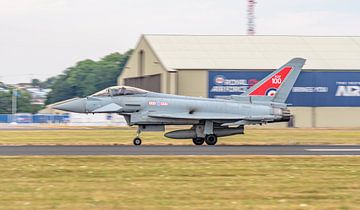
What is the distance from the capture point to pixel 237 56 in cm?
6612

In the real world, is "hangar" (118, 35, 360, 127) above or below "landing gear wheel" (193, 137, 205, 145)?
above

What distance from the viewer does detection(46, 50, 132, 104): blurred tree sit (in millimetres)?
151250

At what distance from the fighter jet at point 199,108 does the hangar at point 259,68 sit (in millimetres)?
33240

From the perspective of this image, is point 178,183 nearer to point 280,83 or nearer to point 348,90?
point 280,83

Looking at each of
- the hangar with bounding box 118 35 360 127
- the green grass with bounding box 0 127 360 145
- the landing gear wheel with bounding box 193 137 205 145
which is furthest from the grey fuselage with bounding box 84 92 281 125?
the hangar with bounding box 118 35 360 127

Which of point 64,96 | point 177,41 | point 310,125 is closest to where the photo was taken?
point 310,125

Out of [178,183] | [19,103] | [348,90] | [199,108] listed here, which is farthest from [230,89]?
[19,103]

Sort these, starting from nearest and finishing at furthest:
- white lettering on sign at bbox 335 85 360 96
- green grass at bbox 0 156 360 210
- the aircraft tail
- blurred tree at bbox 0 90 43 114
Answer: green grass at bbox 0 156 360 210, the aircraft tail, white lettering on sign at bbox 335 85 360 96, blurred tree at bbox 0 90 43 114

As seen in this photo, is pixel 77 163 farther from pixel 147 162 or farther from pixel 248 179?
pixel 248 179

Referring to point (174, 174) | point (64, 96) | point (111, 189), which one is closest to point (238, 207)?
point (111, 189)

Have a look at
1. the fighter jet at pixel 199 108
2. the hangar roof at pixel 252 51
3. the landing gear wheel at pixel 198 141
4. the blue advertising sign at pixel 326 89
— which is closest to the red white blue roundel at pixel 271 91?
the fighter jet at pixel 199 108

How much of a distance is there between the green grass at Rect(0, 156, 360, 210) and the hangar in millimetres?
44178

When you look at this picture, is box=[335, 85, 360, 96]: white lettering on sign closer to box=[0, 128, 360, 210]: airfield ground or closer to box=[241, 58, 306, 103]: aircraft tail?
box=[241, 58, 306, 103]: aircraft tail

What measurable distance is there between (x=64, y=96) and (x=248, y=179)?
453ft
